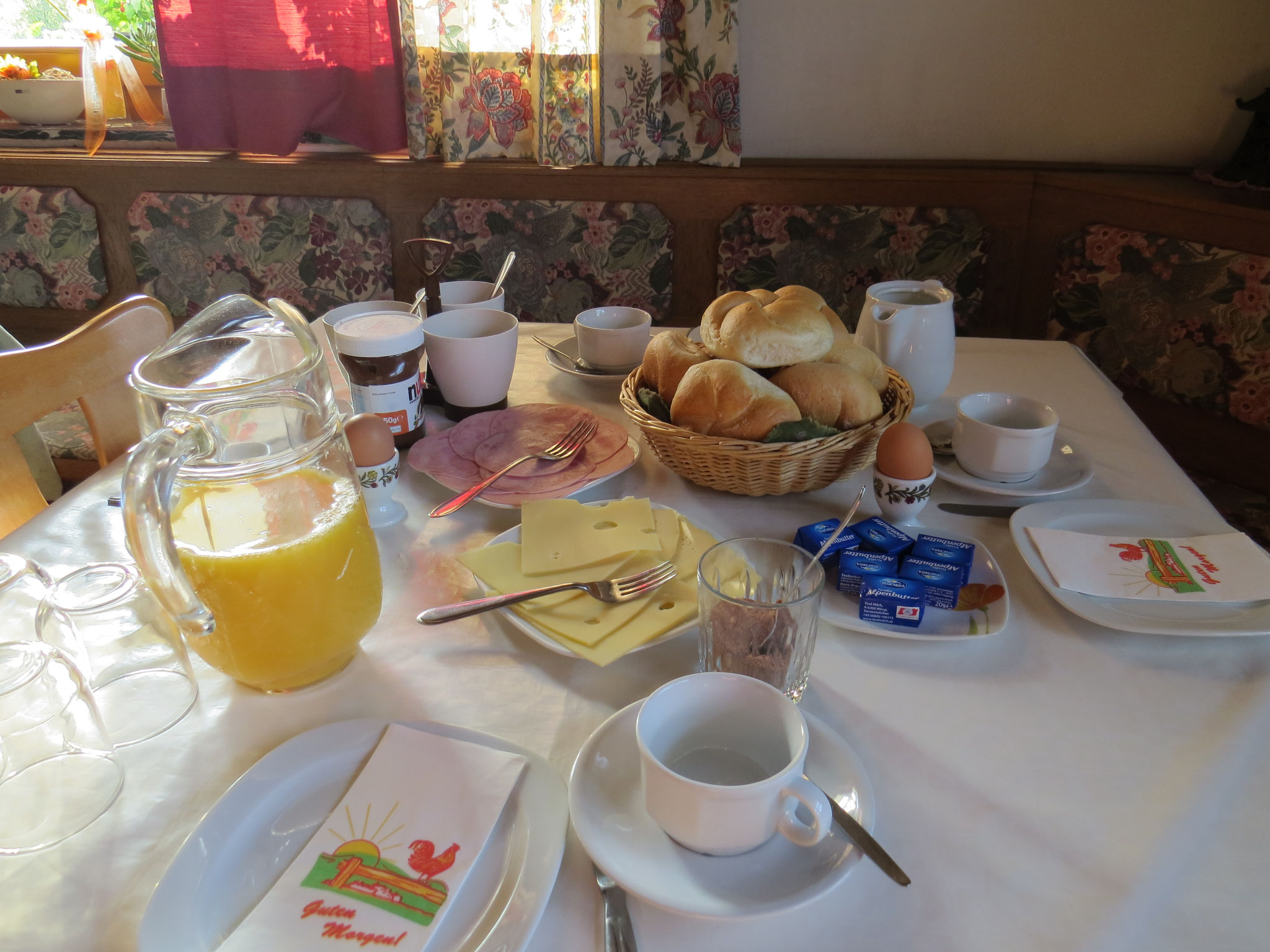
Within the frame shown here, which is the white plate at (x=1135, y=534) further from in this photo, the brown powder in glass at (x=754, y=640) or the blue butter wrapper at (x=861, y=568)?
the brown powder in glass at (x=754, y=640)

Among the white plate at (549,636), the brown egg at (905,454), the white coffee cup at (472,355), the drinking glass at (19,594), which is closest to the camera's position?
the drinking glass at (19,594)

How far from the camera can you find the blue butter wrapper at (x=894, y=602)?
708 mm

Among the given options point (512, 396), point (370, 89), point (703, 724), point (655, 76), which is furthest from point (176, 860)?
point (370, 89)

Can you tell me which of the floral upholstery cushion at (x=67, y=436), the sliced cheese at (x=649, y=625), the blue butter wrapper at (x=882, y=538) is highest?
the blue butter wrapper at (x=882, y=538)

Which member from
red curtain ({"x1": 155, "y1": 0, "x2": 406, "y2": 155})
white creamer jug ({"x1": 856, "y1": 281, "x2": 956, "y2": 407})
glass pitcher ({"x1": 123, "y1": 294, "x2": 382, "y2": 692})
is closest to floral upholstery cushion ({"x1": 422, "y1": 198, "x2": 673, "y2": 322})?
red curtain ({"x1": 155, "y1": 0, "x2": 406, "y2": 155})

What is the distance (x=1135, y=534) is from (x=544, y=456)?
62 cm

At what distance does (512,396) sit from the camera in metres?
1.20

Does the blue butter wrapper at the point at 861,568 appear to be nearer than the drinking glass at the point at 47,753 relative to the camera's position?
No

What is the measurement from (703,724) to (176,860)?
1.03 feet

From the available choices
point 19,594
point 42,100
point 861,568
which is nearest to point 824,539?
point 861,568

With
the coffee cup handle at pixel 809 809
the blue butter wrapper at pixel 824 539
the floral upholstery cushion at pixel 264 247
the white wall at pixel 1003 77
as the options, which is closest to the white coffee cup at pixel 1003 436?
the blue butter wrapper at pixel 824 539

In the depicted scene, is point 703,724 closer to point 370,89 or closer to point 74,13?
Answer: point 370,89

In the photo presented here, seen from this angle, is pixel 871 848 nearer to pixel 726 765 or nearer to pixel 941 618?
pixel 726 765

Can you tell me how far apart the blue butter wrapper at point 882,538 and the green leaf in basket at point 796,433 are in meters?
0.10
